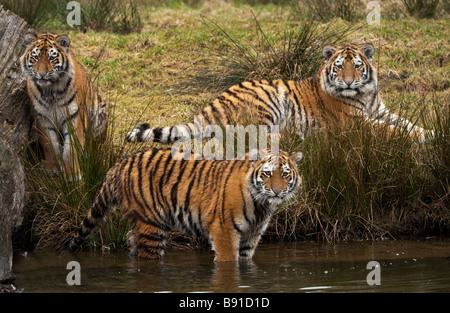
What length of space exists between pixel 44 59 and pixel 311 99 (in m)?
3.09

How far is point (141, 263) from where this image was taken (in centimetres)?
639

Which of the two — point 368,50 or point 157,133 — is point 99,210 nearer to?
point 157,133

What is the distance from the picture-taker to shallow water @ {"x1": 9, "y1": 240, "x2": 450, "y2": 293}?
18.1ft

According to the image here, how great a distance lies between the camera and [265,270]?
610cm

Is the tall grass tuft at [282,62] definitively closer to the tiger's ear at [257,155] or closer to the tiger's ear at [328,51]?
the tiger's ear at [328,51]

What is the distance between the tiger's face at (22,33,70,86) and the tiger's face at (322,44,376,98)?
9.69ft

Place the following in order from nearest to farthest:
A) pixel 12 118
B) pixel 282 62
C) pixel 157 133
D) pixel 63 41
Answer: pixel 12 118, pixel 63 41, pixel 157 133, pixel 282 62

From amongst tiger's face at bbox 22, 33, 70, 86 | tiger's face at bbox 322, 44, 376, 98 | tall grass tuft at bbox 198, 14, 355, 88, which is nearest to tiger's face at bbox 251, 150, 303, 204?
tiger's face at bbox 22, 33, 70, 86

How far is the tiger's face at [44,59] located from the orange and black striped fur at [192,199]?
62.4 inches

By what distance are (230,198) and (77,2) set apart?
23.5 feet

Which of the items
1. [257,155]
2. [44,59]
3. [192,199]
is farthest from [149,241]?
[44,59]

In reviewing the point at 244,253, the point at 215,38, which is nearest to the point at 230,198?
the point at 244,253

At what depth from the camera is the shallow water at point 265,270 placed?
217 inches
